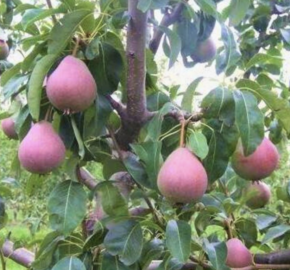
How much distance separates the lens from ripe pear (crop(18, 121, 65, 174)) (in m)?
0.92

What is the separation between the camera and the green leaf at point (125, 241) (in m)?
0.97

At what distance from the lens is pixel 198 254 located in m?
1.11

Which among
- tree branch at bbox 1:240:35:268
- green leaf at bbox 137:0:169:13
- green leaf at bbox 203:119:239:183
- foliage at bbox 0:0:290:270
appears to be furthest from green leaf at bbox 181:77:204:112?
tree branch at bbox 1:240:35:268

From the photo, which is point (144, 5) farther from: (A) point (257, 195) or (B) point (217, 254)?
(A) point (257, 195)

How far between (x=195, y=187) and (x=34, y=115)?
26 centimetres

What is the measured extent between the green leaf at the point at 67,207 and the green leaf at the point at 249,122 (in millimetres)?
272

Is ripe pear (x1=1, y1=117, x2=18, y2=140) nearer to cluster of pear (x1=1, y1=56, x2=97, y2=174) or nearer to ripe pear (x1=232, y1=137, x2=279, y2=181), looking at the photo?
cluster of pear (x1=1, y1=56, x2=97, y2=174)

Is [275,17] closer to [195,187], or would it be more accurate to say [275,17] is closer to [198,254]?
[198,254]

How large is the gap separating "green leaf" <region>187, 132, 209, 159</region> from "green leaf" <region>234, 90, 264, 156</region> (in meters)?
0.06

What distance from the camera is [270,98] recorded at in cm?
96

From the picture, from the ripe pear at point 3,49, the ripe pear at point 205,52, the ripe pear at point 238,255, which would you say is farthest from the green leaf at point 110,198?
the ripe pear at point 3,49

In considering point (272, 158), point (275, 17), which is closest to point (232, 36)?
point (272, 158)

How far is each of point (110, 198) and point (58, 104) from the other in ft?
0.63

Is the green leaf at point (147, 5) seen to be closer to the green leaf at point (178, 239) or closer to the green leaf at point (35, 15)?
the green leaf at point (35, 15)
